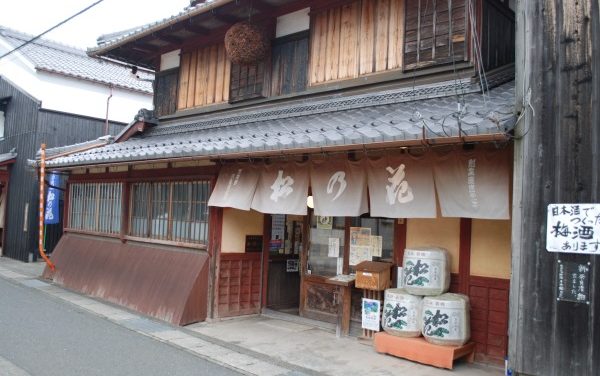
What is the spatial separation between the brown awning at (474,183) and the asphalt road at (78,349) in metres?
4.02

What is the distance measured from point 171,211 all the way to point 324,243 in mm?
3743

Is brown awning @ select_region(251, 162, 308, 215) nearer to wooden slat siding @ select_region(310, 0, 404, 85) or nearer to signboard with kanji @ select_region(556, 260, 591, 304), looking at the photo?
wooden slat siding @ select_region(310, 0, 404, 85)

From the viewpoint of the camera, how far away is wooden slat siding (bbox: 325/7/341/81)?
9680 millimetres

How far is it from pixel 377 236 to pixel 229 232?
323 centimetres

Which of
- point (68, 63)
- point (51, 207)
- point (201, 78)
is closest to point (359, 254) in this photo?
point (201, 78)

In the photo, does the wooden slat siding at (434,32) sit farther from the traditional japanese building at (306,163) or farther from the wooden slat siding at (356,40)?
the wooden slat siding at (356,40)

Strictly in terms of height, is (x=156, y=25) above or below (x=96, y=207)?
above

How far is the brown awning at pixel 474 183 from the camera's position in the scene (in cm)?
632

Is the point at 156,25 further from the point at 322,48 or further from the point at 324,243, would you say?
the point at 324,243

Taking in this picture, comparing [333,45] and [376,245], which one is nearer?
[376,245]

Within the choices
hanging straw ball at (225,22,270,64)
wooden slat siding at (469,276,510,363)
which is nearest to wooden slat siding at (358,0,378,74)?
hanging straw ball at (225,22,270,64)

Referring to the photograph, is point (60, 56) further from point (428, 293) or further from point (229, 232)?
point (428, 293)

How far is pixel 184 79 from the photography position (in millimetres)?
13289

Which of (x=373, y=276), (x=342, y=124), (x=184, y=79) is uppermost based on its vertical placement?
(x=184, y=79)
